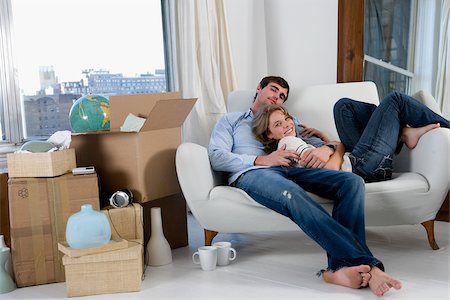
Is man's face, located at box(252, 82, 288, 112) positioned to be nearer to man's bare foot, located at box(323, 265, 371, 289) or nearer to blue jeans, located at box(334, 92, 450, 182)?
blue jeans, located at box(334, 92, 450, 182)

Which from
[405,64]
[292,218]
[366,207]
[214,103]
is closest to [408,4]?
[405,64]

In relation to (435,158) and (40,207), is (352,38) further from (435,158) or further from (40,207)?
(40,207)

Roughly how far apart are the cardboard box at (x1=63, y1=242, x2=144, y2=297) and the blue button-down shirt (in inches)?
22.6

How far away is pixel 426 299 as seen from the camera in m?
1.82

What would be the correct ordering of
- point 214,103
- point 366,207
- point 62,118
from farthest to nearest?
1. point 214,103
2. point 62,118
3. point 366,207

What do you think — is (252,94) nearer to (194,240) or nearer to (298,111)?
(298,111)

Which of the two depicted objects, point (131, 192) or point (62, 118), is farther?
point (62, 118)

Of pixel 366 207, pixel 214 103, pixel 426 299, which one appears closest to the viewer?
pixel 426 299

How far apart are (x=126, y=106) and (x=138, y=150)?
32cm

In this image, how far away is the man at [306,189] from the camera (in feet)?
6.21

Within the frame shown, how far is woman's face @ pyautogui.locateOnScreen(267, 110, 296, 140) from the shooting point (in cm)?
238

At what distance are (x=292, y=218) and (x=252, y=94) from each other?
981mm

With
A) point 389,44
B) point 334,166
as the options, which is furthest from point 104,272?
point 389,44

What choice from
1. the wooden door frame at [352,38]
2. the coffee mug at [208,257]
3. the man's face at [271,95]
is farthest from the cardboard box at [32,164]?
the wooden door frame at [352,38]
